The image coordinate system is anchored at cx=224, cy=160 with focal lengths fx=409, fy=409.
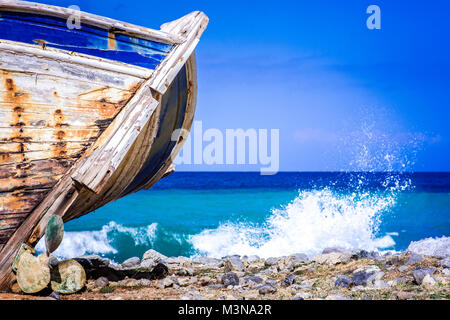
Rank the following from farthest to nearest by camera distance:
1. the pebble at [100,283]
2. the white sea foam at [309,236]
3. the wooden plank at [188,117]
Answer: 1. the white sea foam at [309,236]
2. the wooden plank at [188,117]
3. the pebble at [100,283]

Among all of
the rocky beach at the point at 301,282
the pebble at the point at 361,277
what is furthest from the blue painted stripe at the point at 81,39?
the pebble at the point at 361,277

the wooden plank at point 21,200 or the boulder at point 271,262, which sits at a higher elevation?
the wooden plank at point 21,200

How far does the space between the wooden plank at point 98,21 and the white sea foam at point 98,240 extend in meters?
9.64

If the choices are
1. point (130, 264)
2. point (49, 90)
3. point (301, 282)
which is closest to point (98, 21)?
point (49, 90)

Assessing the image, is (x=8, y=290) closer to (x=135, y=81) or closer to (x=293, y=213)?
(x=135, y=81)

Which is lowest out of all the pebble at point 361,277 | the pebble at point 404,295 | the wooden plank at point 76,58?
the pebble at point 404,295

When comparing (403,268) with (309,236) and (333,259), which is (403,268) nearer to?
(333,259)

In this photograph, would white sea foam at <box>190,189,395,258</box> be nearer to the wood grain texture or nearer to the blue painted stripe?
the blue painted stripe

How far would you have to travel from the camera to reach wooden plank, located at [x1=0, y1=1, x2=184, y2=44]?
3.63 m

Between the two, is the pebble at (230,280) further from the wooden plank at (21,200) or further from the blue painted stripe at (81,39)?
the blue painted stripe at (81,39)

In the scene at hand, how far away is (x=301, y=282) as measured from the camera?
5129 mm

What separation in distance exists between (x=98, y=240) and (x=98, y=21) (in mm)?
11655

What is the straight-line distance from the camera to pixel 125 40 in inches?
165

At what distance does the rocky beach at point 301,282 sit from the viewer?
4061 mm
